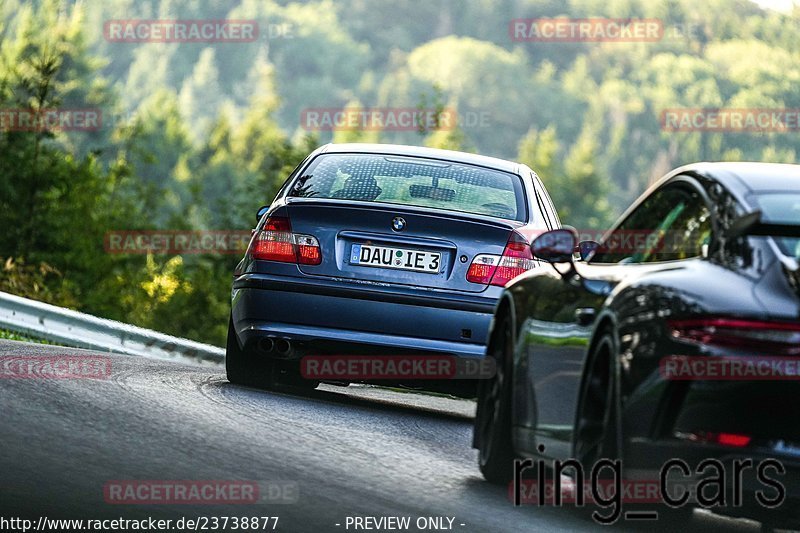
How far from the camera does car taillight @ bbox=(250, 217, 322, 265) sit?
404 inches

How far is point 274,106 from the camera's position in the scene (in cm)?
17825

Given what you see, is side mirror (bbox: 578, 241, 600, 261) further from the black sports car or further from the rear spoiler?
the rear spoiler

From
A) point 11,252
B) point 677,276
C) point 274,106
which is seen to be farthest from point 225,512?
point 274,106

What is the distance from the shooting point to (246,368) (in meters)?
11.2

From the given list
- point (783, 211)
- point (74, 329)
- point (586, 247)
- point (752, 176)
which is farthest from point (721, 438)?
point (74, 329)

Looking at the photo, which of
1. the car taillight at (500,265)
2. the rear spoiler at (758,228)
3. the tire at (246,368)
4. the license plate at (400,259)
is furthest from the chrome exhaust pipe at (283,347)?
the rear spoiler at (758,228)

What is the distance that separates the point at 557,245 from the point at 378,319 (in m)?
3.28

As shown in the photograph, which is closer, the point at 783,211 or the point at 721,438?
the point at 721,438

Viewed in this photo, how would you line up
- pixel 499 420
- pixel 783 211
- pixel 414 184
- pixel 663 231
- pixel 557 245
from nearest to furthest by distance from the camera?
1. pixel 783 211
2. pixel 663 231
3. pixel 557 245
4. pixel 499 420
5. pixel 414 184

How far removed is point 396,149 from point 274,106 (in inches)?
6611

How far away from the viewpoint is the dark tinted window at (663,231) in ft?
20.4

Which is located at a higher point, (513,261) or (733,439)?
(513,261)

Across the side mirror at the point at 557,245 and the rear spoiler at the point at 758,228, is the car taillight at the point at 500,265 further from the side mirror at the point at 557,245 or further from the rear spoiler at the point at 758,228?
the rear spoiler at the point at 758,228

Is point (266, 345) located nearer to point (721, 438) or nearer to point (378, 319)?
point (378, 319)
